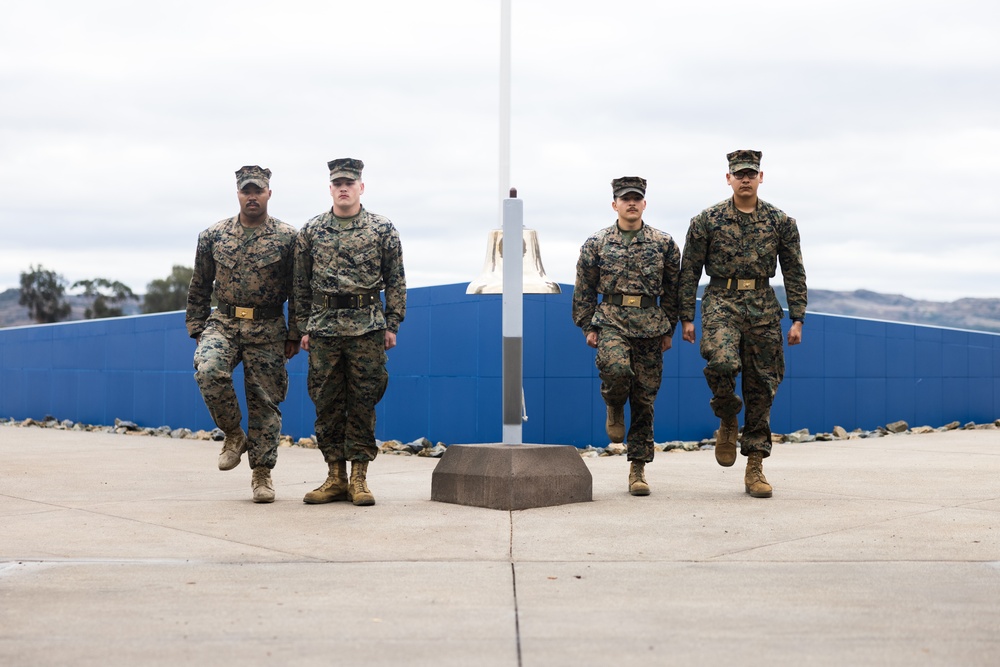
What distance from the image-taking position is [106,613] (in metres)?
4.38

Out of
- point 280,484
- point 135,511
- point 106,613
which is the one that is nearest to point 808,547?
point 106,613

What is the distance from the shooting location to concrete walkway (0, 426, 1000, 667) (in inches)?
152

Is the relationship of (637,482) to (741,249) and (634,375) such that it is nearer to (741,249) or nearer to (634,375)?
(634,375)

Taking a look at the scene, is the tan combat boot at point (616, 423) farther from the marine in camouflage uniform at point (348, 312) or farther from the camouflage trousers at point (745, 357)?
the marine in camouflage uniform at point (348, 312)

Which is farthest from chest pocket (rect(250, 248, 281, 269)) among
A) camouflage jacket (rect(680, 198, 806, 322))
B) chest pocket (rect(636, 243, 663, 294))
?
camouflage jacket (rect(680, 198, 806, 322))

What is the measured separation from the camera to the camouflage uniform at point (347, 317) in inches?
291

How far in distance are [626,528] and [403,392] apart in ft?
27.6

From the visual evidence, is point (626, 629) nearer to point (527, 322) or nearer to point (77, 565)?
point (77, 565)

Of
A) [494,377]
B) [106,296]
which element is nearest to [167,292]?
[106,296]

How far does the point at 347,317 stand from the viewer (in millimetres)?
7402

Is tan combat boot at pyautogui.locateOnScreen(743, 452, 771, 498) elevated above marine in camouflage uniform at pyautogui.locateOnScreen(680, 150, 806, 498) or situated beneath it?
situated beneath

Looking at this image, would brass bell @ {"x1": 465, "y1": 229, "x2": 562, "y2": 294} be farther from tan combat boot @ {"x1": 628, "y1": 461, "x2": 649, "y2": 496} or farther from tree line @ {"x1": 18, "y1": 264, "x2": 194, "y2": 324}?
tree line @ {"x1": 18, "y1": 264, "x2": 194, "y2": 324}

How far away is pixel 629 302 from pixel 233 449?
105 inches

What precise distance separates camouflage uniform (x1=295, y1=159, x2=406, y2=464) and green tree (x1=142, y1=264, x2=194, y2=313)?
300ft
